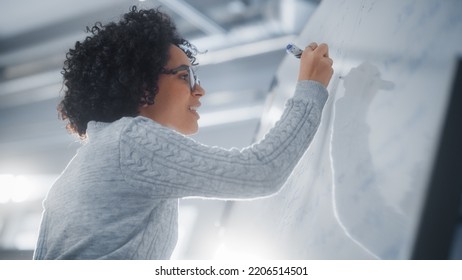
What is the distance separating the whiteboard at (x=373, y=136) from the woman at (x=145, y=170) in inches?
3.3

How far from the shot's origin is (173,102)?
0.95 meters

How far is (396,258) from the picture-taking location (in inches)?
21.5

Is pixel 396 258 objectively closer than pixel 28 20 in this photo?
Yes

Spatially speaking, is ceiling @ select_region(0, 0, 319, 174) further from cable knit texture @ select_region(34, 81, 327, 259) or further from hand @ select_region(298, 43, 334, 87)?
cable knit texture @ select_region(34, 81, 327, 259)

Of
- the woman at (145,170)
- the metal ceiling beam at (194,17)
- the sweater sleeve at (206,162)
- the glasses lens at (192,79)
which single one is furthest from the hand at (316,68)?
the metal ceiling beam at (194,17)

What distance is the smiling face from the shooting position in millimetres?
944

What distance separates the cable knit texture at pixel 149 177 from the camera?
708 mm

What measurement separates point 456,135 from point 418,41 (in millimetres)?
203

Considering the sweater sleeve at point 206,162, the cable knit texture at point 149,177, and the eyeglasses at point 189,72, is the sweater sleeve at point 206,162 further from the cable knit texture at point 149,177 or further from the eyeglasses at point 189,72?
the eyeglasses at point 189,72

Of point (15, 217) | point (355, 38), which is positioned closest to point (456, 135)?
point (355, 38)

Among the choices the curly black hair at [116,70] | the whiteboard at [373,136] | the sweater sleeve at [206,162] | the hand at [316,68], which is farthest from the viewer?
the curly black hair at [116,70]

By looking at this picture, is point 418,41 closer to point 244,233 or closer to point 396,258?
point 396,258

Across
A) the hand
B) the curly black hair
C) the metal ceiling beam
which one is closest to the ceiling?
the metal ceiling beam

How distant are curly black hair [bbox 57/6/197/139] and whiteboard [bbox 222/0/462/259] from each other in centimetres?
41
